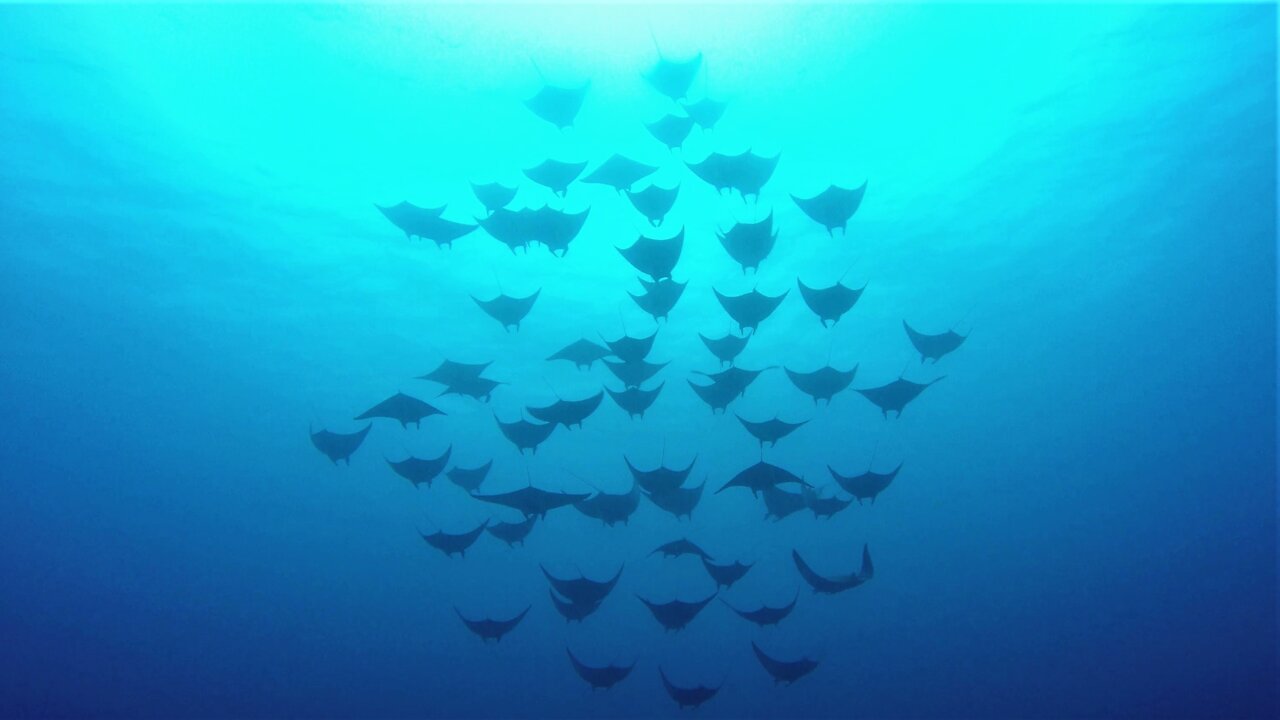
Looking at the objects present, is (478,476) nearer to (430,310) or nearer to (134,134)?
(430,310)

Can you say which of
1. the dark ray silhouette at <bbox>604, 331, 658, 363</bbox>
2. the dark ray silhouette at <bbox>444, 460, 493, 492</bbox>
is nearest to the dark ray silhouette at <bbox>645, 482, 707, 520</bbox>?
the dark ray silhouette at <bbox>604, 331, 658, 363</bbox>

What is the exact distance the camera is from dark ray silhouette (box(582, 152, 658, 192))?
8.20 m

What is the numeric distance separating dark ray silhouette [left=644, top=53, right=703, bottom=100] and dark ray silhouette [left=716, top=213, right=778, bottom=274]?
5.84ft

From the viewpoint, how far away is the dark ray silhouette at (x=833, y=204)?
8.10m

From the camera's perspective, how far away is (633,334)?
16984 mm

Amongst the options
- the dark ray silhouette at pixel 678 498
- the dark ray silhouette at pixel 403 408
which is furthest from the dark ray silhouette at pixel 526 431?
the dark ray silhouette at pixel 678 498

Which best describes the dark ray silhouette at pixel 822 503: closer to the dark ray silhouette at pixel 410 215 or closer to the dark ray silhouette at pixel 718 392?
the dark ray silhouette at pixel 718 392

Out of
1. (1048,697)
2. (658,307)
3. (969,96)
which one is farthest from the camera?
(1048,697)

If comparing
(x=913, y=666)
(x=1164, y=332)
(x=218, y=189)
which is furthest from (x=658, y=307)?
(x=913, y=666)

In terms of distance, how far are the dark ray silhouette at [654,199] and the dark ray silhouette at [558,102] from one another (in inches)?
49.7

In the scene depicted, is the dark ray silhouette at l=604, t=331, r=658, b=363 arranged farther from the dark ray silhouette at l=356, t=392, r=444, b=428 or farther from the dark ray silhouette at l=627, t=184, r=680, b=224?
the dark ray silhouette at l=356, t=392, r=444, b=428

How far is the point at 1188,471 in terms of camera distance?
2961cm

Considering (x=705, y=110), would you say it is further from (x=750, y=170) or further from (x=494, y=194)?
(x=494, y=194)

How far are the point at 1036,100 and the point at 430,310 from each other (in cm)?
1369
